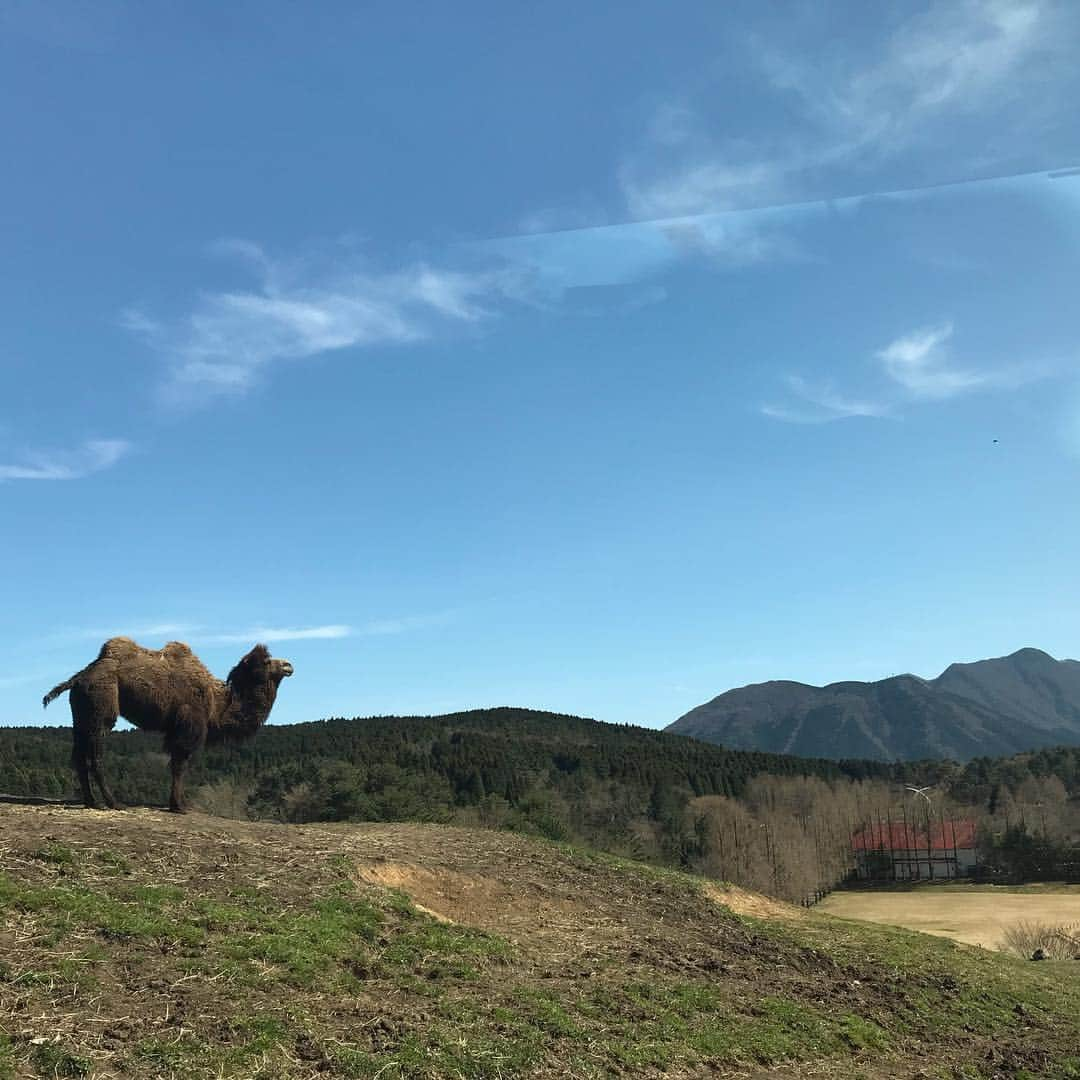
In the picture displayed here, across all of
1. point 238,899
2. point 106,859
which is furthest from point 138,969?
point 106,859

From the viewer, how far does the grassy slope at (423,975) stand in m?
8.89

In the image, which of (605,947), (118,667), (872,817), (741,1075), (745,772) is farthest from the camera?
(745,772)

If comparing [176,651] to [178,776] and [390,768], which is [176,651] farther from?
[390,768]

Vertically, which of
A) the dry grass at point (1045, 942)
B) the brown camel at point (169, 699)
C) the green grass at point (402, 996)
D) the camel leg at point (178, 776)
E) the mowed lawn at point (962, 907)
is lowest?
the mowed lawn at point (962, 907)

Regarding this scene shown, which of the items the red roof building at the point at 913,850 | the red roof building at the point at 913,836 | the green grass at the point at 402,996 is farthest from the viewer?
the red roof building at the point at 913,836

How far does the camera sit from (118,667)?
19219 mm

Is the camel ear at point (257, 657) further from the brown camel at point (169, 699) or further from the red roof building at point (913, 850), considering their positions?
the red roof building at point (913, 850)

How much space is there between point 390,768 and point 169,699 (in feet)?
118

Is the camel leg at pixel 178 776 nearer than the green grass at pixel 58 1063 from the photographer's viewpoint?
No

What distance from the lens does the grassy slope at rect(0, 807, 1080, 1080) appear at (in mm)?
8891

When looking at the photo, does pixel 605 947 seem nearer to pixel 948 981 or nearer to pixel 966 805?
pixel 948 981

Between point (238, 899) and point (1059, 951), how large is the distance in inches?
1025

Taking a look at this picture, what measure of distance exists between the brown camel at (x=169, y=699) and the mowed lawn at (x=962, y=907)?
114 feet

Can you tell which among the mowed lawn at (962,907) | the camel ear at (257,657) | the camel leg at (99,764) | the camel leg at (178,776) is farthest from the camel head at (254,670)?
the mowed lawn at (962,907)
